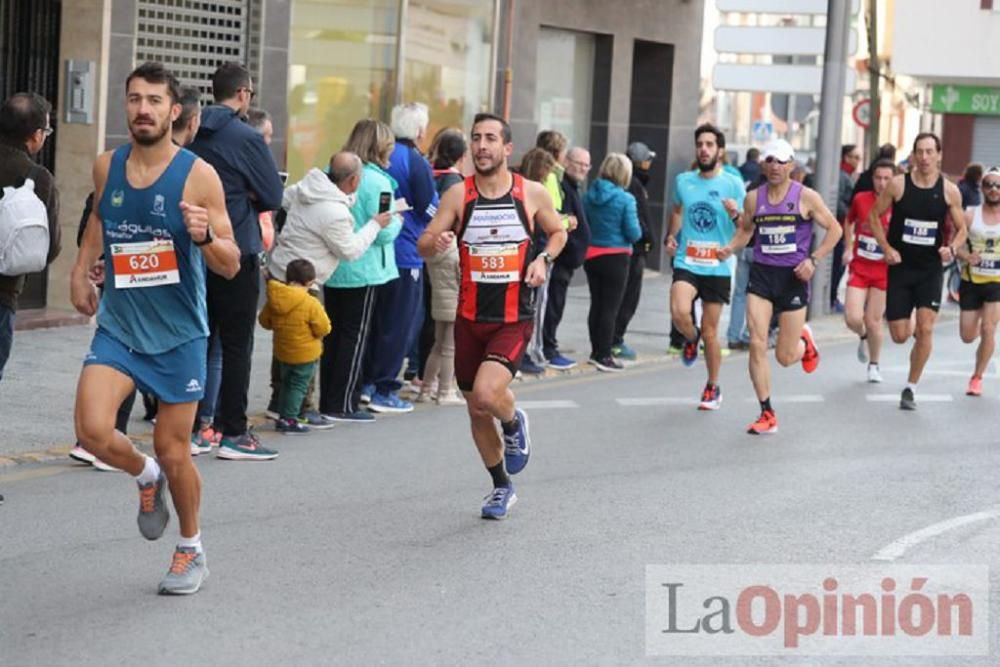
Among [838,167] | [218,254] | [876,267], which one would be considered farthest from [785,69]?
[218,254]

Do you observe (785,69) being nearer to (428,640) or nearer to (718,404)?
(718,404)

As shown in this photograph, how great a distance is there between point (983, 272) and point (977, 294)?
17 cm

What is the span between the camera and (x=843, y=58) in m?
20.9

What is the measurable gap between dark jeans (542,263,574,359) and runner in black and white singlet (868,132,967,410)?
2429 mm

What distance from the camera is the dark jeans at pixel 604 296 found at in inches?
613

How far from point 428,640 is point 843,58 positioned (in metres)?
15.2


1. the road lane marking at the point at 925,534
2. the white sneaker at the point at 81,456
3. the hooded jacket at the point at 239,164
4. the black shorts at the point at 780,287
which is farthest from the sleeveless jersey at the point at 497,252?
the black shorts at the point at 780,287

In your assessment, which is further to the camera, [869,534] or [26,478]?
[26,478]

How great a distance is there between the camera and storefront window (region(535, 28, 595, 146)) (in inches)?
901

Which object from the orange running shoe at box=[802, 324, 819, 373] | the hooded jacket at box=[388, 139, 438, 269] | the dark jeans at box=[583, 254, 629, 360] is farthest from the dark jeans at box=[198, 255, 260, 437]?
the dark jeans at box=[583, 254, 629, 360]

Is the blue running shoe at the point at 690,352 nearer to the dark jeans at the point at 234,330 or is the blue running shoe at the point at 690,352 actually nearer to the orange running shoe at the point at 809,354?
the orange running shoe at the point at 809,354

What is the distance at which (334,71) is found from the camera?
18672 millimetres

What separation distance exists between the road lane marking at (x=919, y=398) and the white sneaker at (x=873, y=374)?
80 cm

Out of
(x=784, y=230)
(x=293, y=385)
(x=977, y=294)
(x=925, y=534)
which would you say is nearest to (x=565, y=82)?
(x=977, y=294)
